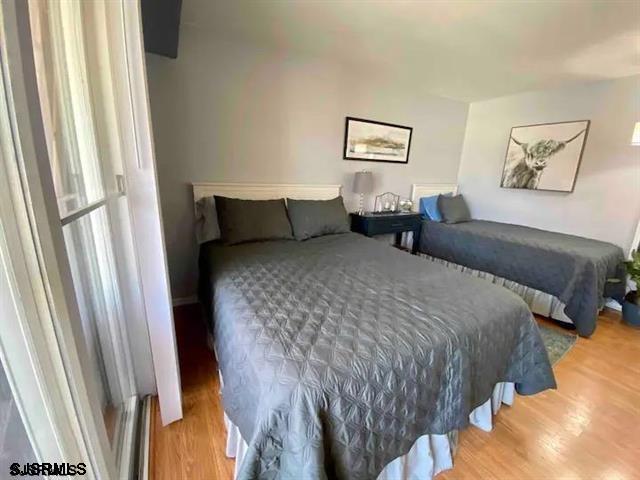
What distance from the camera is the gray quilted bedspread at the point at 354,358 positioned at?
833mm

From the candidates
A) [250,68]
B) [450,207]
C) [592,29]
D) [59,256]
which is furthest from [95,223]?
[450,207]

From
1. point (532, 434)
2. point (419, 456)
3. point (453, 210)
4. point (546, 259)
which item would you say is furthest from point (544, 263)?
point (419, 456)

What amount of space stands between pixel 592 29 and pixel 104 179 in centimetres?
304

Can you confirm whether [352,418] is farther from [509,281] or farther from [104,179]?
[509,281]

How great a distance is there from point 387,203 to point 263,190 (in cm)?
167

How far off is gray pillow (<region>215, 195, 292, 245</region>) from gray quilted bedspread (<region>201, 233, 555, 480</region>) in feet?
1.67

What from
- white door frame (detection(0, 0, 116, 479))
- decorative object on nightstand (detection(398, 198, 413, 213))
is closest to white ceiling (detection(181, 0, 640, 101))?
decorative object on nightstand (detection(398, 198, 413, 213))

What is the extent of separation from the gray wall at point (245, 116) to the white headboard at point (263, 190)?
0.06 m

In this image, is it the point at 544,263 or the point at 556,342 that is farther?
the point at 544,263

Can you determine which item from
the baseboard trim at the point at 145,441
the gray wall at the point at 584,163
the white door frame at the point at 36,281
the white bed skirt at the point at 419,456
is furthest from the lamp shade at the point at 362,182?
the white door frame at the point at 36,281

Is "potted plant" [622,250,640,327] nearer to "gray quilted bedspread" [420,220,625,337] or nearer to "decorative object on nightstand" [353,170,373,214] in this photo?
"gray quilted bedspread" [420,220,625,337]

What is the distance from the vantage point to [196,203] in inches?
A: 95.9

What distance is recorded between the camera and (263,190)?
273 centimetres

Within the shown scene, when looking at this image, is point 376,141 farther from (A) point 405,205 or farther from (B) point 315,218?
(B) point 315,218
